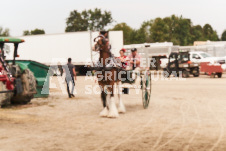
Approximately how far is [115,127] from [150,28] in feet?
261

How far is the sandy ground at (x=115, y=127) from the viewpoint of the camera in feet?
25.5

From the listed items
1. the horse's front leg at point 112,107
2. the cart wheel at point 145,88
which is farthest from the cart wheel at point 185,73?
the horse's front leg at point 112,107

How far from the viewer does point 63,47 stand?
135 feet

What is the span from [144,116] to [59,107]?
3769 millimetres

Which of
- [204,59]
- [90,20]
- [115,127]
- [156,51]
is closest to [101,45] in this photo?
[115,127]

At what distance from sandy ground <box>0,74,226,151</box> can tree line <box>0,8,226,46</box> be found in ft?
234

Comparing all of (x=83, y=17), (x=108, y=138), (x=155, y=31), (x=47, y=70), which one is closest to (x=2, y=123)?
(x=108, y=138)

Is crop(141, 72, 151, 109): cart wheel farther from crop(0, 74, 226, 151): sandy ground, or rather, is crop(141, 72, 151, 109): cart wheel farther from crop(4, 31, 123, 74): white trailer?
crop(4, 31, 123, 74): white trailer

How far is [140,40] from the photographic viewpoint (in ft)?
285

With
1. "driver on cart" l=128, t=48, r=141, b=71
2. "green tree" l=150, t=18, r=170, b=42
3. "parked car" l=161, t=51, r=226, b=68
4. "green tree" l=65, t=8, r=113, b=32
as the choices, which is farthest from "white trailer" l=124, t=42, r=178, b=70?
"green tree" l=65, t=8, r=113, b=32

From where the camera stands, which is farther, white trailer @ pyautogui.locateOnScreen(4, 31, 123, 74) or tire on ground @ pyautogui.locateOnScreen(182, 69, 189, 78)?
white trailer @ pyautogui.locateOnScreen(4, 31, 123, 74)

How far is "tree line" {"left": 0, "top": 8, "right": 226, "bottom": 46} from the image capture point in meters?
86.1

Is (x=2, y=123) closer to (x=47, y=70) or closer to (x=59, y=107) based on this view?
(x=59, y=107)

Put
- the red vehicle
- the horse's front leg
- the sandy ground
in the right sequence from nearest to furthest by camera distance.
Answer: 1. the sandy ground
2. the horse's front leg
3. the red vehicle
